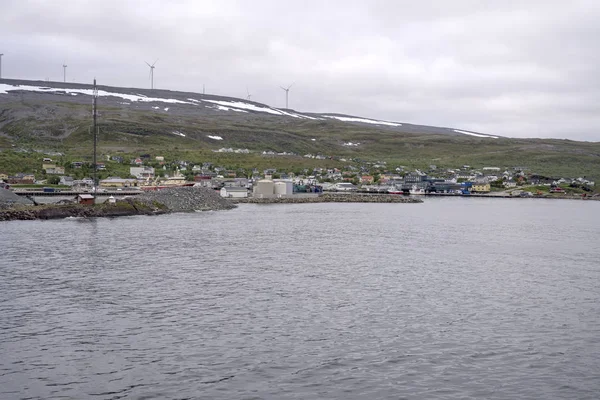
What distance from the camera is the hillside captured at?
114 m

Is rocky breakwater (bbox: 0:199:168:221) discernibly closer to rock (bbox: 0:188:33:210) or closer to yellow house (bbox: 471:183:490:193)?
rock (bbox: 0:188:33:210)

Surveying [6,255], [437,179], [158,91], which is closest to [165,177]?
[437,179]

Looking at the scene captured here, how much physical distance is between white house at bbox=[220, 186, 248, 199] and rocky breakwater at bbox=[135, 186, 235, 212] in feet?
45.4

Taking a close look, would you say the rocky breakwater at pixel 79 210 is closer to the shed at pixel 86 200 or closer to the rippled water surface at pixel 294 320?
the shed at pixel 86 200

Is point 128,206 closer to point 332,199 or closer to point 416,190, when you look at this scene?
point 332,199

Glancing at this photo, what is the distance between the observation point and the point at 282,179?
8469 centimetres

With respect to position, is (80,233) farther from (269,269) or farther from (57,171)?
(57,171)

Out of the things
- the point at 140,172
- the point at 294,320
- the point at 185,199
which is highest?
the point at 140,172

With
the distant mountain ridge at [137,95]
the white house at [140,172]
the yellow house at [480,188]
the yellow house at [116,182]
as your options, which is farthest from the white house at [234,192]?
the distant mountain ridge at [137,95]

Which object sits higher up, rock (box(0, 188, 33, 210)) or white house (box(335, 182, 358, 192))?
white house (box(335, 182, 358, 192))

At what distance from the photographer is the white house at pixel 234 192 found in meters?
72.9

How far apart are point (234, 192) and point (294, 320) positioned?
59201mm

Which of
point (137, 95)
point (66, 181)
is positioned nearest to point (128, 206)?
point (66, 181)

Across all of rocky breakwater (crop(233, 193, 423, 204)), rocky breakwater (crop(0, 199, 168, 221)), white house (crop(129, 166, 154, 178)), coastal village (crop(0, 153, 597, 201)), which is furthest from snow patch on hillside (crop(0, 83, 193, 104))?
rocky breakwater (crop(0, 199, 168, 221))
